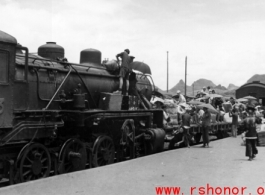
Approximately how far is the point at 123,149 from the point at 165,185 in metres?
4.57

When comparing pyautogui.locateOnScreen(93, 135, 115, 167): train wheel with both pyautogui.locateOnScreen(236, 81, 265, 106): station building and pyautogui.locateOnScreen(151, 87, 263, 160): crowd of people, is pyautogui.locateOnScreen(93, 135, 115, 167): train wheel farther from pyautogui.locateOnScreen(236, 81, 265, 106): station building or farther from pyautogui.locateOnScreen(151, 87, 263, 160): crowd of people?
pyautogui.locateOnScreen(236, 81, 265, 106): station building

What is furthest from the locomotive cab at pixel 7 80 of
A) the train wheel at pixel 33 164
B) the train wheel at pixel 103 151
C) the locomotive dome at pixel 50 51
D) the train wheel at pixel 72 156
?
the train wheel at pixel 103 151

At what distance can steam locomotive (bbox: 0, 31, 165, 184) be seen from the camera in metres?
7.54

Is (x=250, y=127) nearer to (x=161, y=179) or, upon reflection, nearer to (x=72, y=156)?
(x=161, y=179)

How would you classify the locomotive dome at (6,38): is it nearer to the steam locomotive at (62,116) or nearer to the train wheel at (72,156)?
the steam locomotive at (62,116)

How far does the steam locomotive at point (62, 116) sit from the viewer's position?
7535mm

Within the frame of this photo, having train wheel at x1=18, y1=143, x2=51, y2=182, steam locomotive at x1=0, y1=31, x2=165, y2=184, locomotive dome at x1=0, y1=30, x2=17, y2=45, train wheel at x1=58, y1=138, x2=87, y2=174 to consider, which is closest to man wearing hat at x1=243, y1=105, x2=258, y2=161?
steam locomotive at x1=0, y1=31, x2=165, y2=184

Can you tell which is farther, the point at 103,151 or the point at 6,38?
the point at 103,151

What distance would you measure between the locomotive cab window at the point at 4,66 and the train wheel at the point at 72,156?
8.10ft

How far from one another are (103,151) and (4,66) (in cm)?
411

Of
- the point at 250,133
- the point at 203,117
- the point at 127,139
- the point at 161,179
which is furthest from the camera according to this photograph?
the point at 203,117

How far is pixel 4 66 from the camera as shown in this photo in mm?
7285

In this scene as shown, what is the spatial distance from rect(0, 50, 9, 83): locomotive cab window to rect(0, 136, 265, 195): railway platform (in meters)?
2.19

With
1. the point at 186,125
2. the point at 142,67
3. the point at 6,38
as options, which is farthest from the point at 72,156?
the point at 142,67
